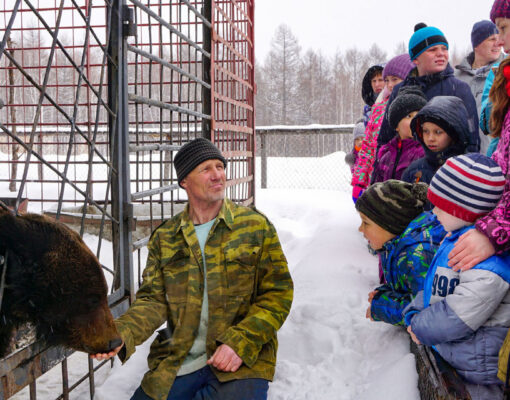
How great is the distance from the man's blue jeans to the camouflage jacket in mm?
44

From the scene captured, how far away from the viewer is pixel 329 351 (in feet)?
9.28

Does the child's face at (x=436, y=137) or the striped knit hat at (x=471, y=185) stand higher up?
the child's face at (x=436, y=137)

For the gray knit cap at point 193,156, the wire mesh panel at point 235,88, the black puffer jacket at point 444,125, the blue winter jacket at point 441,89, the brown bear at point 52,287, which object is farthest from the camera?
the wire mesh panel at point 235,88

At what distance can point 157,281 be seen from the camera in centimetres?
208

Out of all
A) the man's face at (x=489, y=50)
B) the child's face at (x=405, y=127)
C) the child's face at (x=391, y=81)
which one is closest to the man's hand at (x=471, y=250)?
the child's face at (x=405, y=127)

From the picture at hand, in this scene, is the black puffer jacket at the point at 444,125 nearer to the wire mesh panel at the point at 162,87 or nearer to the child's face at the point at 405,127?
the child's face at the point at 405,127

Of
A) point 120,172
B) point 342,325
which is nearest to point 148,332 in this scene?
point 120,172

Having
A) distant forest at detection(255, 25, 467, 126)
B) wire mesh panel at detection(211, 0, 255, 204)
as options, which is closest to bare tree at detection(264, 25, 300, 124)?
distant forest at detection(255, 25, 467, 126)

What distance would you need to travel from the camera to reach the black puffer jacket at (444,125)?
8.91 ft

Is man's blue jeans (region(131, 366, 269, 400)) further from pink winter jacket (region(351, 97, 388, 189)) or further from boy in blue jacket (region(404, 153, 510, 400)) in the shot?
pink winter jacket (region(351, 97, 388, 189))

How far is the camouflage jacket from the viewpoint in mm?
1938

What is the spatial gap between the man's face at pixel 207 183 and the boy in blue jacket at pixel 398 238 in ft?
2.59

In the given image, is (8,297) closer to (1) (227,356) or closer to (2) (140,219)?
(1) (227,356)

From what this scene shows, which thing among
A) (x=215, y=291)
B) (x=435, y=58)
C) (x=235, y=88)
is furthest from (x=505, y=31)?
(x=235, y=88)
